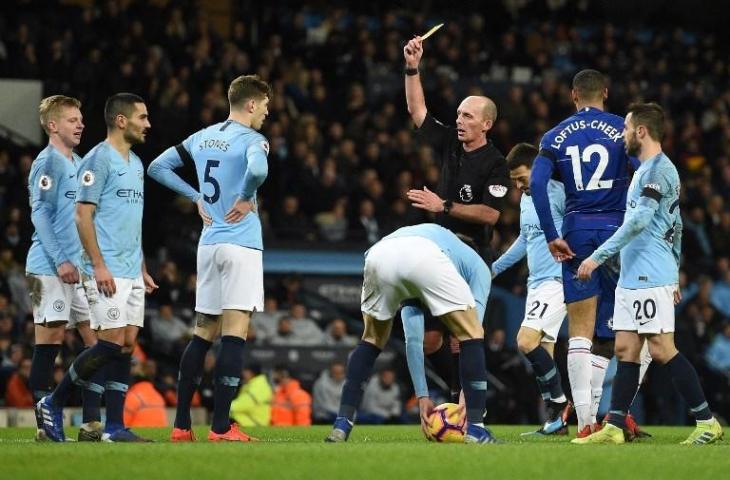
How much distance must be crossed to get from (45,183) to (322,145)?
39.2 feet

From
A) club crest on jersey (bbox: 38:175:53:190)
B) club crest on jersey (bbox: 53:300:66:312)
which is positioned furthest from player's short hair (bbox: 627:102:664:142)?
club crest on jersey (bbox: 53:300:66:312)

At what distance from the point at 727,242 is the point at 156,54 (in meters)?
9.72

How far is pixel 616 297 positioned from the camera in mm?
9352

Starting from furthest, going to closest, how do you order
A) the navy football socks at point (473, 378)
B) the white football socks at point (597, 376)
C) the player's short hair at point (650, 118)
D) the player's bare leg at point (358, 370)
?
the white football socks at point (597, 376) < the player's short hair at point (650, 118) < the player's bare leg at point (358, 370) < the navy football socks at point (473, 378)

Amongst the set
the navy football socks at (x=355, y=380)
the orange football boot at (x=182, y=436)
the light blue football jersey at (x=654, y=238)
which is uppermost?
the light blue football jersey at (x=654, y=238)

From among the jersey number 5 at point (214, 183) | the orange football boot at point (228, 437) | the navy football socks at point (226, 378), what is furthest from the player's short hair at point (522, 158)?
the orange football boot at point (228, 437)

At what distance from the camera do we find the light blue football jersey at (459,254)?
861 cm

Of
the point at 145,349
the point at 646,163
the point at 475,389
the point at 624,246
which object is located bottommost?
the point at 145,349

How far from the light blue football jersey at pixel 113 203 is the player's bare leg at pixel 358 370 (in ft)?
5.97

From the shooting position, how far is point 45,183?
9781mm

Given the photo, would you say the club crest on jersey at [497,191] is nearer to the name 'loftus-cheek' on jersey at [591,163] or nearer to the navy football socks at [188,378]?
the name 'loftus-cheek' on jersey at [591,163]

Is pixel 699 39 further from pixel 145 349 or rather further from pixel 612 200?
pixel 612 200

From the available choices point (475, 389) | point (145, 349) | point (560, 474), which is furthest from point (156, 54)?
point (560, 474)

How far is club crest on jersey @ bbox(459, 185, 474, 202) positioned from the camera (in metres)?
9.61
